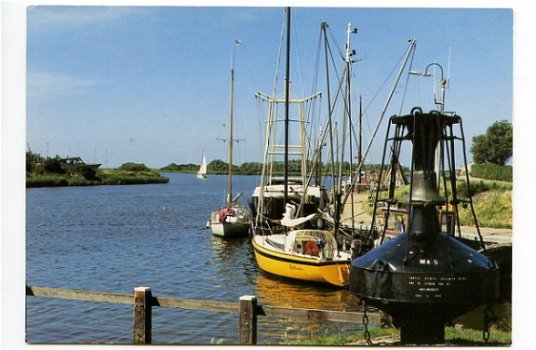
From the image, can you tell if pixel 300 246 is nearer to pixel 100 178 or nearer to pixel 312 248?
pixel 312 248

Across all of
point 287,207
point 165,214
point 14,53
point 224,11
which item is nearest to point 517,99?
point 224,11

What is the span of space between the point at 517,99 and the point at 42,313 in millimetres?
8104

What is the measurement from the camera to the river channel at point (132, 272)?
392 inches

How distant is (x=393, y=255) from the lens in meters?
5.94

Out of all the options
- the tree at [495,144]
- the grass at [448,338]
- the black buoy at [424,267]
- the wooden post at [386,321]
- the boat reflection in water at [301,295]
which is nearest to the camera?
the black buoy at [424,267]

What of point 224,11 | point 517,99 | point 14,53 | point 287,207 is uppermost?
point 224,11

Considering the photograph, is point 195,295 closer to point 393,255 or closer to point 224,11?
point 224,11

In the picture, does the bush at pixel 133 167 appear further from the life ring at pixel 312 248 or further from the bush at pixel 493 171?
the life ring at pixel 312 248

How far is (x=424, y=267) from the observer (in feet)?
18.9

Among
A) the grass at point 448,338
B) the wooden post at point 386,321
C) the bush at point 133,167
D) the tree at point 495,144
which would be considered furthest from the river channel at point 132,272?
the tree at point 495,144

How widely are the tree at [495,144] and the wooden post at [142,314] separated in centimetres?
452

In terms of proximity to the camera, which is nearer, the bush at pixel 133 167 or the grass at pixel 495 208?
the grass at pixel 495 208

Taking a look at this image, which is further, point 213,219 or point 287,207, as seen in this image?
point 213,219

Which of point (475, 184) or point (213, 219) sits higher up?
point (475, 184)
